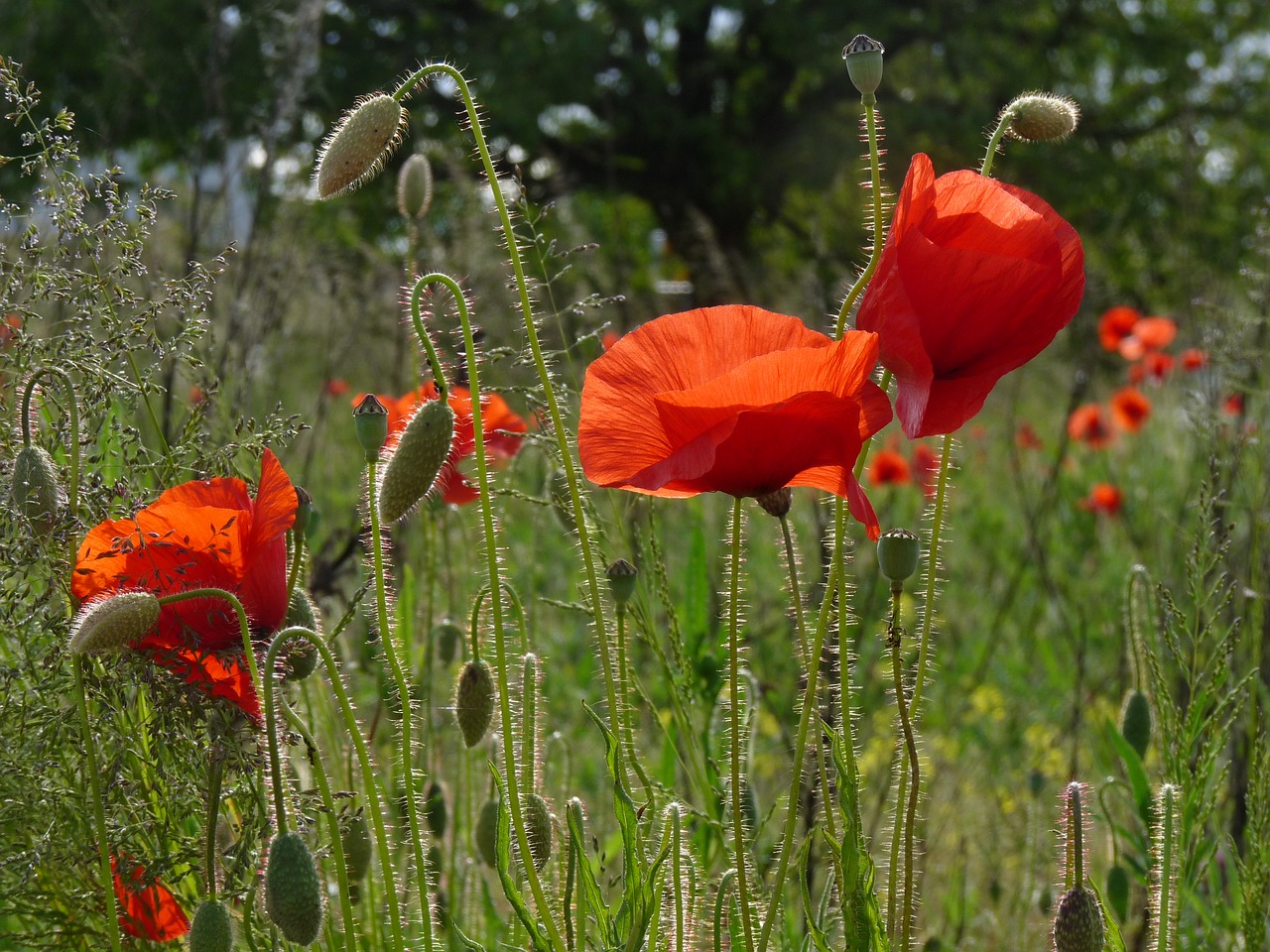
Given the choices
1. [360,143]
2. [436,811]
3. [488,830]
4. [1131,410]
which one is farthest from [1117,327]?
[360,143]

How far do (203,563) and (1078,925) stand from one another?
66 cm

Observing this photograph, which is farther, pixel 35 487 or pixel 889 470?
pixel 889 470

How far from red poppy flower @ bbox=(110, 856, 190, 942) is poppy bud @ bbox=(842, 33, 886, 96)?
81 cm

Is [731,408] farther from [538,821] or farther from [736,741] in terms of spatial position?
[538,821]

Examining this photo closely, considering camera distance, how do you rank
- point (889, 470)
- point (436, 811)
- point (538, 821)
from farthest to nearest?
1. point (889, 470)
2. point (436, 811)
3. point (538, 821)

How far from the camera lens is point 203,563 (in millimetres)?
957

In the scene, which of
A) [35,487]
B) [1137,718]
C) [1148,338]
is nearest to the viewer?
[35,487]

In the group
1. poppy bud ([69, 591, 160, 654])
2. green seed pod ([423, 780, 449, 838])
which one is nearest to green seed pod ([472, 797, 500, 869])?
green seed pod ([423, 780, 449, 838])

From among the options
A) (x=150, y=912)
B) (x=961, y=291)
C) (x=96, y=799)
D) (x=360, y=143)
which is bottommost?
(x=150, y=912)

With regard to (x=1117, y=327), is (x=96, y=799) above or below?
below

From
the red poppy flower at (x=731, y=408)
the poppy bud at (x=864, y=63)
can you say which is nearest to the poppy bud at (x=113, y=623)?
the red poppy flower at (x=731, y=408)

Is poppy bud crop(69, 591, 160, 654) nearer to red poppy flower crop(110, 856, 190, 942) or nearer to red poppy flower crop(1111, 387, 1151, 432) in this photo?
red poppy flower crop(110, 856, 190, 942)

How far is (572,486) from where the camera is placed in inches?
36.0

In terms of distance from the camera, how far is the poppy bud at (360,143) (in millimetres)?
925
